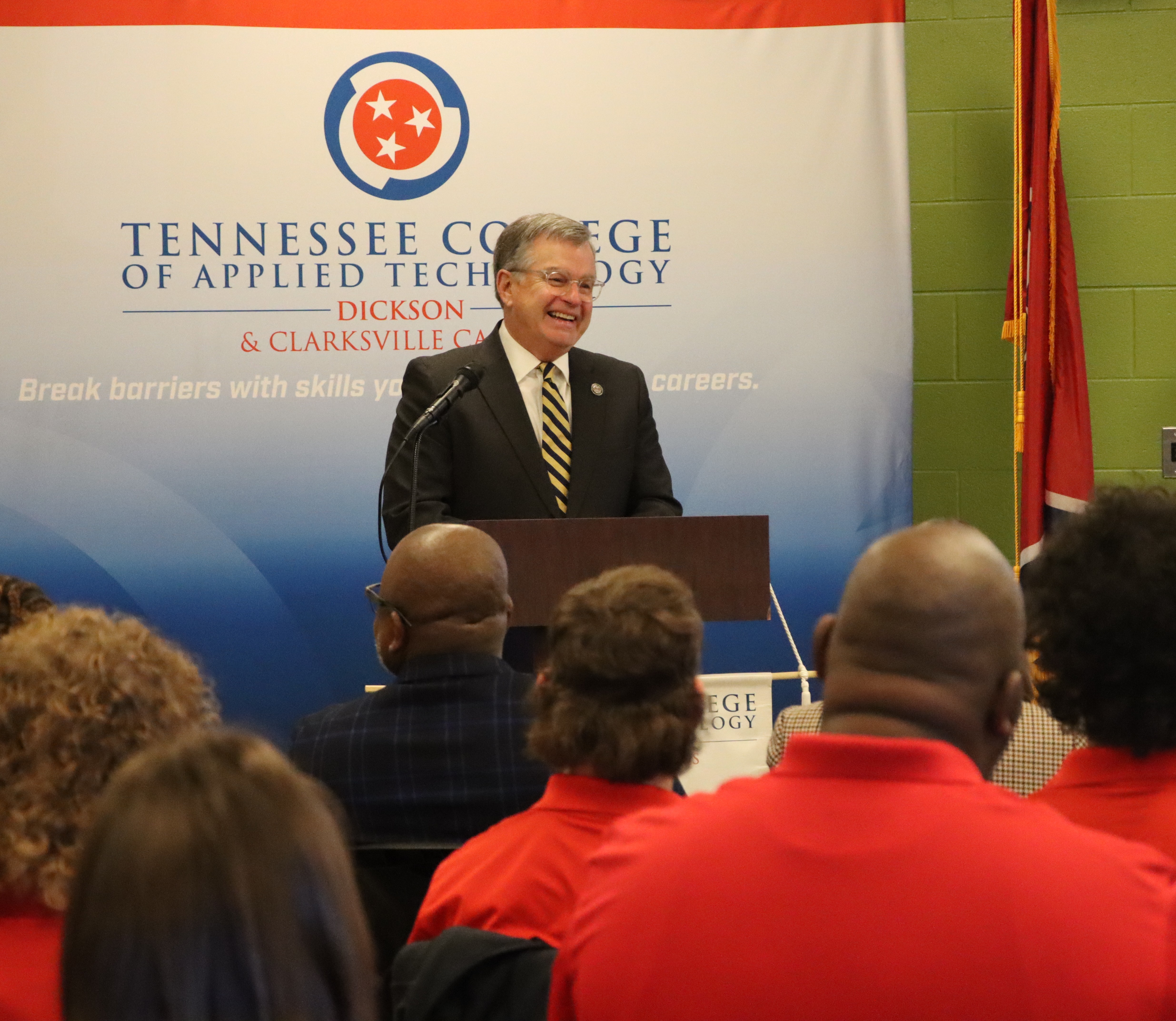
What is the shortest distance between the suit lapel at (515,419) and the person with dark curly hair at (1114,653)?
5.85 feet

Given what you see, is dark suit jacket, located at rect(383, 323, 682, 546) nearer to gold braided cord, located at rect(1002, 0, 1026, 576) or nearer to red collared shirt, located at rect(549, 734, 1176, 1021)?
gold braided cord, located at rect(1002, 0, 1026, 576)

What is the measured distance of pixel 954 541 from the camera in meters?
1.19

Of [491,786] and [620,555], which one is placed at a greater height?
[620,555]

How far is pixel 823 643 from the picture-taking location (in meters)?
1.35

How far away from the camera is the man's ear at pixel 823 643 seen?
1.27 metres

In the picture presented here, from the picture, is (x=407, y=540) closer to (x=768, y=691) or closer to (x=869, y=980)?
(x=869, y=980)

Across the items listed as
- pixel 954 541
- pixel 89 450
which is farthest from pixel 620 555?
pixel 89 450

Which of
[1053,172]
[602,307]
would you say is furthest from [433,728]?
[1053,172]

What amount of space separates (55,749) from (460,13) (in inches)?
146

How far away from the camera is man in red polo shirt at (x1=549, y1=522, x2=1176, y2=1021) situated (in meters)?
1.01

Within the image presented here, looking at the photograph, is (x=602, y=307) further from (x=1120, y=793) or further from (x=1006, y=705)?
(x=1006, y=705)

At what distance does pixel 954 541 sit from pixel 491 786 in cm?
94

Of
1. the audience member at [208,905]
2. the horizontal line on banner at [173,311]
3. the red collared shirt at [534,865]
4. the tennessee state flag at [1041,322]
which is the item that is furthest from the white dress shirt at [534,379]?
the audience member at [208,905]

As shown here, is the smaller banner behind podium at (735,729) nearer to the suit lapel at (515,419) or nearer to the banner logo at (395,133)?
the suit lapel at (515,419)
